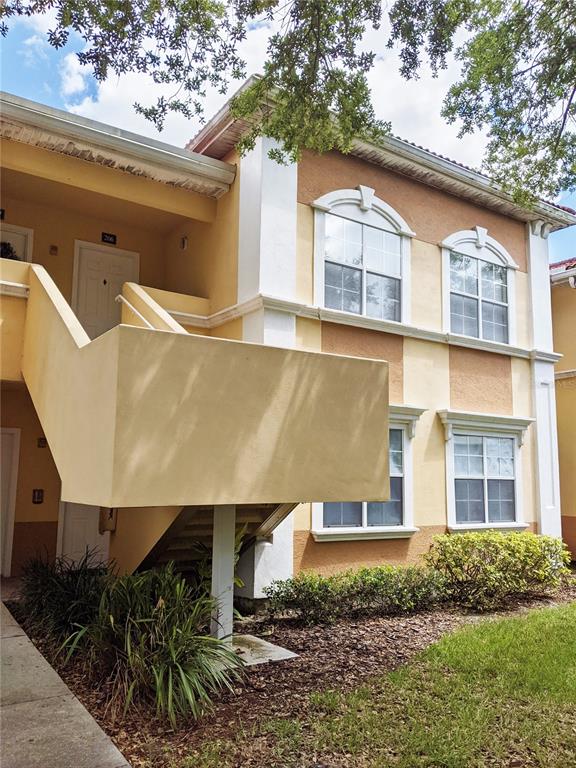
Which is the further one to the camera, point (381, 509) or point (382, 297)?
point (382, 297)

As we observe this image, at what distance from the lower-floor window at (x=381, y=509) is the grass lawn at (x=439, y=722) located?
303cm

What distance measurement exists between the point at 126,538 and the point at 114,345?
4.20m

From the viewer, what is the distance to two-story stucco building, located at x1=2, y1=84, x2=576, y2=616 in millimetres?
6141

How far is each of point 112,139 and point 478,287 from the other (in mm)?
7590

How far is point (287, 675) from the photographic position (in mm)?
6750

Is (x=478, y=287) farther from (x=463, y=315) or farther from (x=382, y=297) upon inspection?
(x=382, y=297)

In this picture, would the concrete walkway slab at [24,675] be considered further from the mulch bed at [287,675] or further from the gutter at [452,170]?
the gutter at [452,170]

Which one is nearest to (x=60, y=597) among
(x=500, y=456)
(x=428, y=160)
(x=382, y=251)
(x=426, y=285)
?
(x=382, y=251)

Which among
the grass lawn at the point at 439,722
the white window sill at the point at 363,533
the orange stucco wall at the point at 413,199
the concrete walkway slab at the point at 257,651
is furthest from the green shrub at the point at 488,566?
the orange stucco wall at the point at 413,199

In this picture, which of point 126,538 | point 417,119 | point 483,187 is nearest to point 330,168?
point 417,119

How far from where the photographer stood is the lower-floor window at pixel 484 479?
12125 millimetres

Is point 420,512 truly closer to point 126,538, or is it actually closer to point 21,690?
Result: point 126,538

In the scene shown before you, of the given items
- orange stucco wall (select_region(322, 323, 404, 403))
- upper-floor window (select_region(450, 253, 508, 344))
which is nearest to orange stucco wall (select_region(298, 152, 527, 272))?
upper-floor window (select_region(450, 253, 508, 344))

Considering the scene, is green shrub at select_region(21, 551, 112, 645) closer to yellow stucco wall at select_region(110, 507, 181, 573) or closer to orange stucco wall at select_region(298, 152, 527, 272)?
yellow stucco wall at select_region(110, 507, 181, 573)
